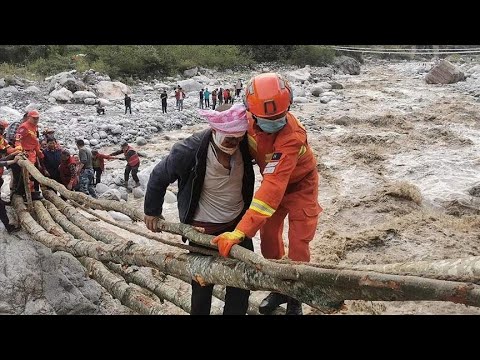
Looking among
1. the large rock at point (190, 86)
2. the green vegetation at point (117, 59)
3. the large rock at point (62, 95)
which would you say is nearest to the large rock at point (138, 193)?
the large rock at point (62, 95)

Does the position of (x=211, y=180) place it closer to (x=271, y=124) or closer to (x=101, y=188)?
(x=271, y=124)

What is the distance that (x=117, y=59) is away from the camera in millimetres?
20578

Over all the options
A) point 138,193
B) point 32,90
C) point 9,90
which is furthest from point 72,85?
point 138,193

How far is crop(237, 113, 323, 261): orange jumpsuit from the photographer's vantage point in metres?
2.45

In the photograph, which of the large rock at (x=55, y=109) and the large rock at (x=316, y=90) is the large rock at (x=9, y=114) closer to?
the large rock at (x=55, y=109)

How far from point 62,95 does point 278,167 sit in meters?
14.2

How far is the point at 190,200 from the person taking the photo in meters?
2.68

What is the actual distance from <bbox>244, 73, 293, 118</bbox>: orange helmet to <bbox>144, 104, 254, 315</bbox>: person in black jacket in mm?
81

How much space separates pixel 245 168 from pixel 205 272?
24.0 inches

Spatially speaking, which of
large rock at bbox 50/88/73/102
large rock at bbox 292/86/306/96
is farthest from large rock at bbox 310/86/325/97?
large rock at bbox 50/88/73/102

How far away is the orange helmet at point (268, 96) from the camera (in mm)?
2461

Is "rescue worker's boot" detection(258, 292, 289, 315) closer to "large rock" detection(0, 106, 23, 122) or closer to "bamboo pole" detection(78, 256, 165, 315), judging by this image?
"bamboo pole" detection(78, 256, 165, 315)

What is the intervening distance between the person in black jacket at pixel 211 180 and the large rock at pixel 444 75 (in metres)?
20.0

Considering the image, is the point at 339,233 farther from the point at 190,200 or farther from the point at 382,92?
the point at 382,92
